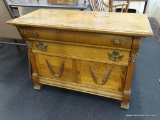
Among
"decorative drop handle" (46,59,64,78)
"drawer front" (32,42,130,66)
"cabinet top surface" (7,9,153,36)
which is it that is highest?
"cabinet top surface" (7,9,153,36)

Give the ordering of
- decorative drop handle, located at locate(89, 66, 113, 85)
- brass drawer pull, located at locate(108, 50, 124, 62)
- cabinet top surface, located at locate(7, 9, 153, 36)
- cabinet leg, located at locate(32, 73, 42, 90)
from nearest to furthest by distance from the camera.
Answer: cabinet top surface, located at locate(7, 9, 153, 36)
brass drawer pull, located at locate(108, 50, 124, 62)
decorative drop handle, located at locate(89, 66, 113, 85)
cabinet leg, located at locate(32, 73, 42, 90)

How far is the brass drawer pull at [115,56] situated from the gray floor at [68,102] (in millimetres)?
454

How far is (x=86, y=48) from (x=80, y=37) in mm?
99

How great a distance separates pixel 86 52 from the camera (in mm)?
1085

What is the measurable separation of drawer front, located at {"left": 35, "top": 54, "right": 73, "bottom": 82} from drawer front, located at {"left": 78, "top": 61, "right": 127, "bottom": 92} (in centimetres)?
11

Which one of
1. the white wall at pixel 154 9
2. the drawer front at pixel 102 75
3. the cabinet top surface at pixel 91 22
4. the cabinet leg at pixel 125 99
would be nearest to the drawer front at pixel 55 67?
the drawer front at pixel 102 75

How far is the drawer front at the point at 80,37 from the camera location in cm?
94

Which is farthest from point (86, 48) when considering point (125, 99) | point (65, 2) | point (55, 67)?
point (65, 2)

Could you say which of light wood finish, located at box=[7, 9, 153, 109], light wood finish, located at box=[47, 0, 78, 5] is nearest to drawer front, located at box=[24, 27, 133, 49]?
light wood finish, located at box=[7, 9, 153, 109]

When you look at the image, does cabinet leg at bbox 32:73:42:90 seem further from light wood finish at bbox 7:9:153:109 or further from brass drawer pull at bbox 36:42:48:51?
brass drawer pull at bbox 36:42:48:51

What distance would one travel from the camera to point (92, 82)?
1220mm

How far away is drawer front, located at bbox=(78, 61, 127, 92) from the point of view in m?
1.10

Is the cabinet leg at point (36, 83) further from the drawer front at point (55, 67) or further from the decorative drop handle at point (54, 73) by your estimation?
the decorative drop handle at point (54, 73)

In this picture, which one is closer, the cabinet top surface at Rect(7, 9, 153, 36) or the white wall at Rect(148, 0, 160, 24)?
the cabinet top surface at Rect(7, 9, 153, 36)
